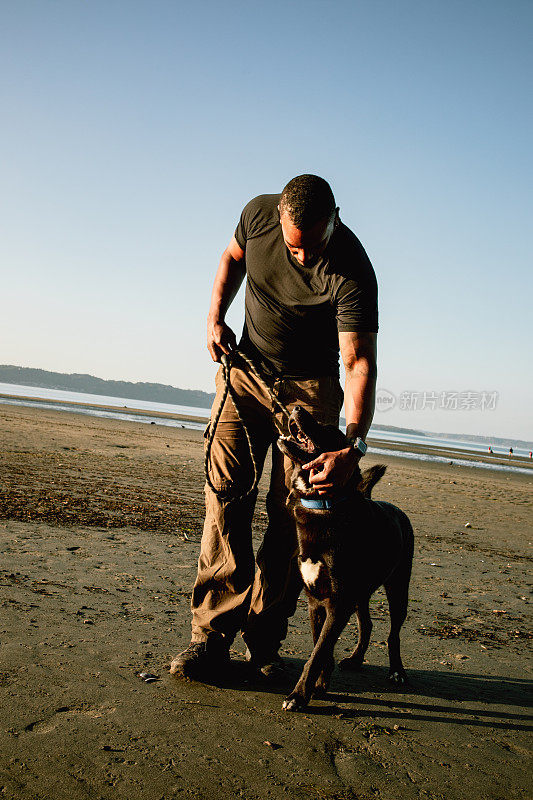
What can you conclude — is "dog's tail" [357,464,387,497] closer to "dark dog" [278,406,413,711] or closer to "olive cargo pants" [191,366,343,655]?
"dark dog" [278,406,413,711]

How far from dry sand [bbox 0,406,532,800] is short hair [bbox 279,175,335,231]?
Result: 239cm

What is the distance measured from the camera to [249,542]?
3605mm

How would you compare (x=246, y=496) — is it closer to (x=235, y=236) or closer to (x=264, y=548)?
(x=264, y=548)

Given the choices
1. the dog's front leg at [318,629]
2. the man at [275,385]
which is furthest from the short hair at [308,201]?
the dog's front leg at [318,629]

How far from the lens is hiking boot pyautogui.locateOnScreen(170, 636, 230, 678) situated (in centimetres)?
316

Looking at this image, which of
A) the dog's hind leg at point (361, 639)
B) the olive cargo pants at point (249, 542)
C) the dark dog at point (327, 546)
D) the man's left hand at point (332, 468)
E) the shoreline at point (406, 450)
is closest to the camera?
the man's left hand at point (332, 468)

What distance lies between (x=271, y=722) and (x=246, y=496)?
1.21 meters

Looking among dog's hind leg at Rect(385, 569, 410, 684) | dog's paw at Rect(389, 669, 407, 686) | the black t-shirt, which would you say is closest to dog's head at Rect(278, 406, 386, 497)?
the black t-shirt

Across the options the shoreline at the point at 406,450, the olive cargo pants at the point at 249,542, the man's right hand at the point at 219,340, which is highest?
the man's right hand at the point at 219,340

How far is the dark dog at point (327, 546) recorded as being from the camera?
9.99 ft

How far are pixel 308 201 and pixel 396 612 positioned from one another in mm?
2476

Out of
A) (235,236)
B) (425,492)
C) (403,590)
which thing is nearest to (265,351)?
(235,236)

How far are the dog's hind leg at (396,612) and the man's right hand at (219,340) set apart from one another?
1.74 m

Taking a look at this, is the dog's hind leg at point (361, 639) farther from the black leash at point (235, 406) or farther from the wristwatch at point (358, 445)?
the wristwatch at point (358, 445)
